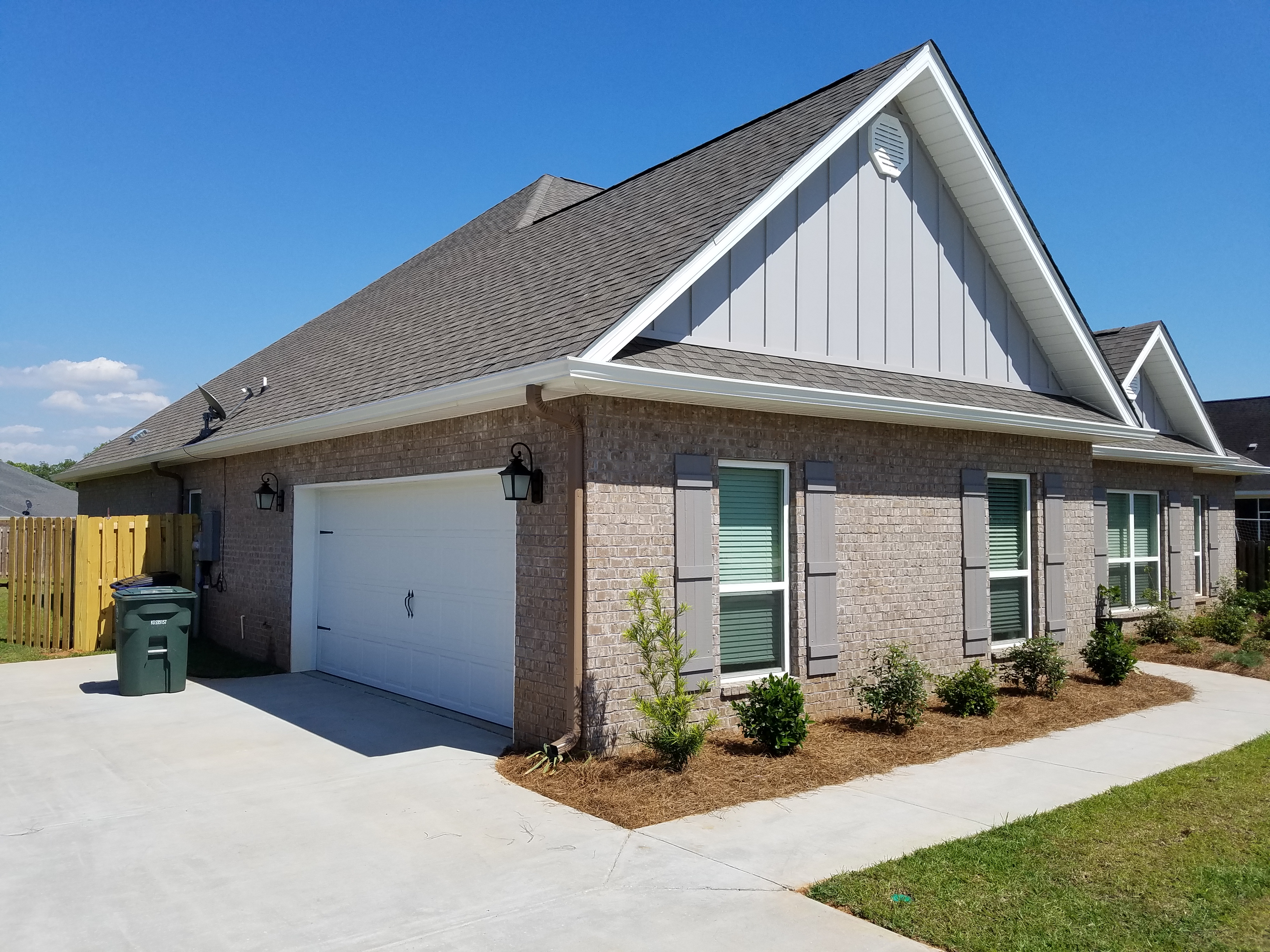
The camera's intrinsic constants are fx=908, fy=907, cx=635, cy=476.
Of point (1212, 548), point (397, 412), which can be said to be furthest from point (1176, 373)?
point (397, 412)

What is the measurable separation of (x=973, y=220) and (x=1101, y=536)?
618 centimetres

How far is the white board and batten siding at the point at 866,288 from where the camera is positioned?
8453 millimetres

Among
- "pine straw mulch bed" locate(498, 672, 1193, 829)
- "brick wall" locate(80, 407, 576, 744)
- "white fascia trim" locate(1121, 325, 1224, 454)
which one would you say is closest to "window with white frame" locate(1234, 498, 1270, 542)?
"white fascia trim" locate(1121, 325, 1224, 454)

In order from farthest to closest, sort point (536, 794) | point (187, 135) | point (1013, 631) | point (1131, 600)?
point (1131, 600) < point (187, 135) < point (1013, 631) < point (536, 794)

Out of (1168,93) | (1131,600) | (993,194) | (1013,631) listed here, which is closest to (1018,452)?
(1013,631)

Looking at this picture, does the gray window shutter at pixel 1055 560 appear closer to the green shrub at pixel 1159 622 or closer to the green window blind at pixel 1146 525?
the green shrub at pixel 1159 622

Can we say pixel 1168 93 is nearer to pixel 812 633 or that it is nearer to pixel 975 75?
pixel 975 75

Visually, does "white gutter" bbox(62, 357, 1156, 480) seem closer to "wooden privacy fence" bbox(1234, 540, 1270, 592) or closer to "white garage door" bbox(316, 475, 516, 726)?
"white garage door" bbox(316, 475, 516, 726)

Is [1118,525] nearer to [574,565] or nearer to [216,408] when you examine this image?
[574,565]

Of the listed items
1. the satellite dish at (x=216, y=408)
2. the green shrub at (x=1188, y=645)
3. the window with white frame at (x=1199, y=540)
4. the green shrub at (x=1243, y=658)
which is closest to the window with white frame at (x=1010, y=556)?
the green shrub at (x=1243, y=658)

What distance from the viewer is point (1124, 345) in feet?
54.6

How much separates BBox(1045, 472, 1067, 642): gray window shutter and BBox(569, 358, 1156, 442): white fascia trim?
2.23 feet

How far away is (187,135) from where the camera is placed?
1279 centimetres

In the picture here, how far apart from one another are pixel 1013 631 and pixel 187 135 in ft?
42.3
